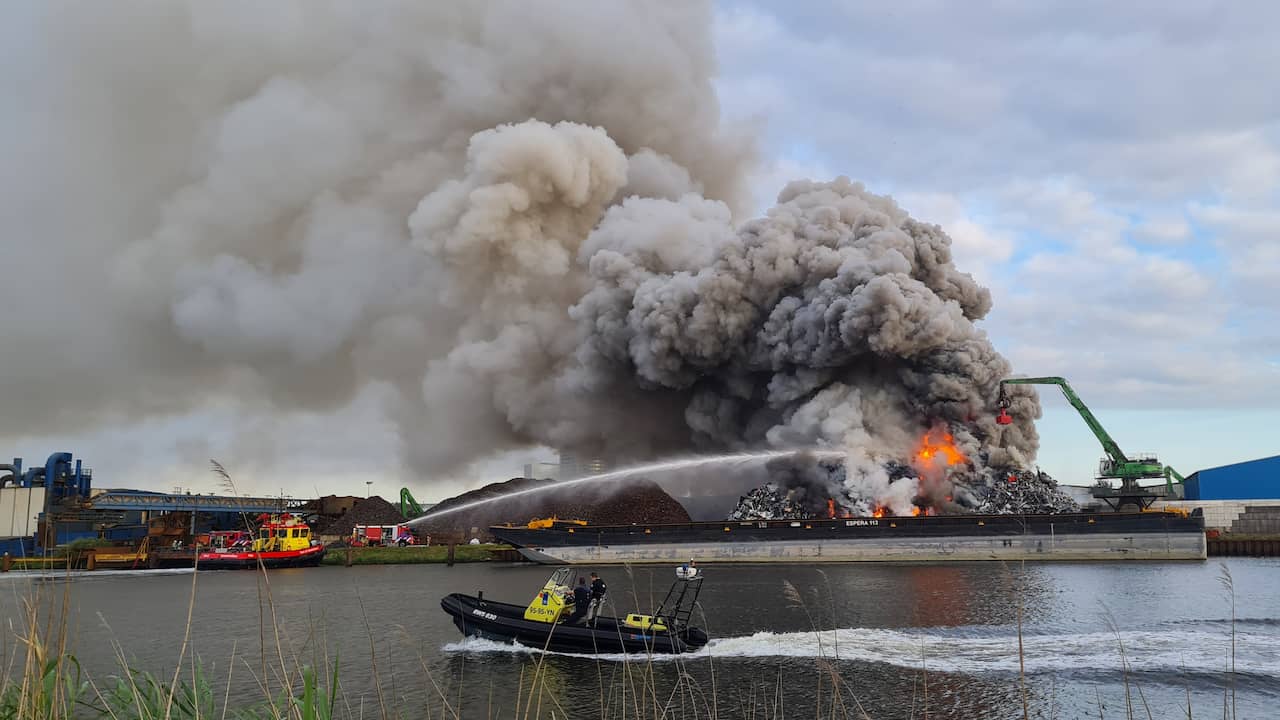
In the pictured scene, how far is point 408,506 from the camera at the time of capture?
10838cm

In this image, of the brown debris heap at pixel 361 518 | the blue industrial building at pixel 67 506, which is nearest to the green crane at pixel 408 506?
the brown debris heap at pixel 361 518

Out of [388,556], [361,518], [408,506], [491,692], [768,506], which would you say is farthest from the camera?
[408,506]

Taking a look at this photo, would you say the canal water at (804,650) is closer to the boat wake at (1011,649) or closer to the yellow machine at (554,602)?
the boat wake at (1011,649)

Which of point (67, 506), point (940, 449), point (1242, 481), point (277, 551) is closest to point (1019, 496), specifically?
point (940, 449)

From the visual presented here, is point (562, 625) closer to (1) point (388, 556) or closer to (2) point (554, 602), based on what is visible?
(2) point (554, 602)

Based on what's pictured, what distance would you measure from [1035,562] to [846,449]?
1636cm

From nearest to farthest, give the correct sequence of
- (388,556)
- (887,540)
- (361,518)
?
(887,540), (388,556), (361,518)

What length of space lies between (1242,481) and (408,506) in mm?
92191

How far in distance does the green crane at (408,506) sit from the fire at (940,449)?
61996 millimetres

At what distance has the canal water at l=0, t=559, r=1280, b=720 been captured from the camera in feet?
64.9

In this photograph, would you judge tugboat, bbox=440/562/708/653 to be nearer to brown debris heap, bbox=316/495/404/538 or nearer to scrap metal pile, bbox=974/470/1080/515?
scrap metal pile, bbox=974/470/1080/515

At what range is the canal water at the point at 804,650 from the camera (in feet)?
64.9

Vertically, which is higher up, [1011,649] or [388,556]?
[1011,649]

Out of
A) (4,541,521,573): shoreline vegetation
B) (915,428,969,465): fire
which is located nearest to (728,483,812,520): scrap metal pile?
(915,428,969,465): fire
